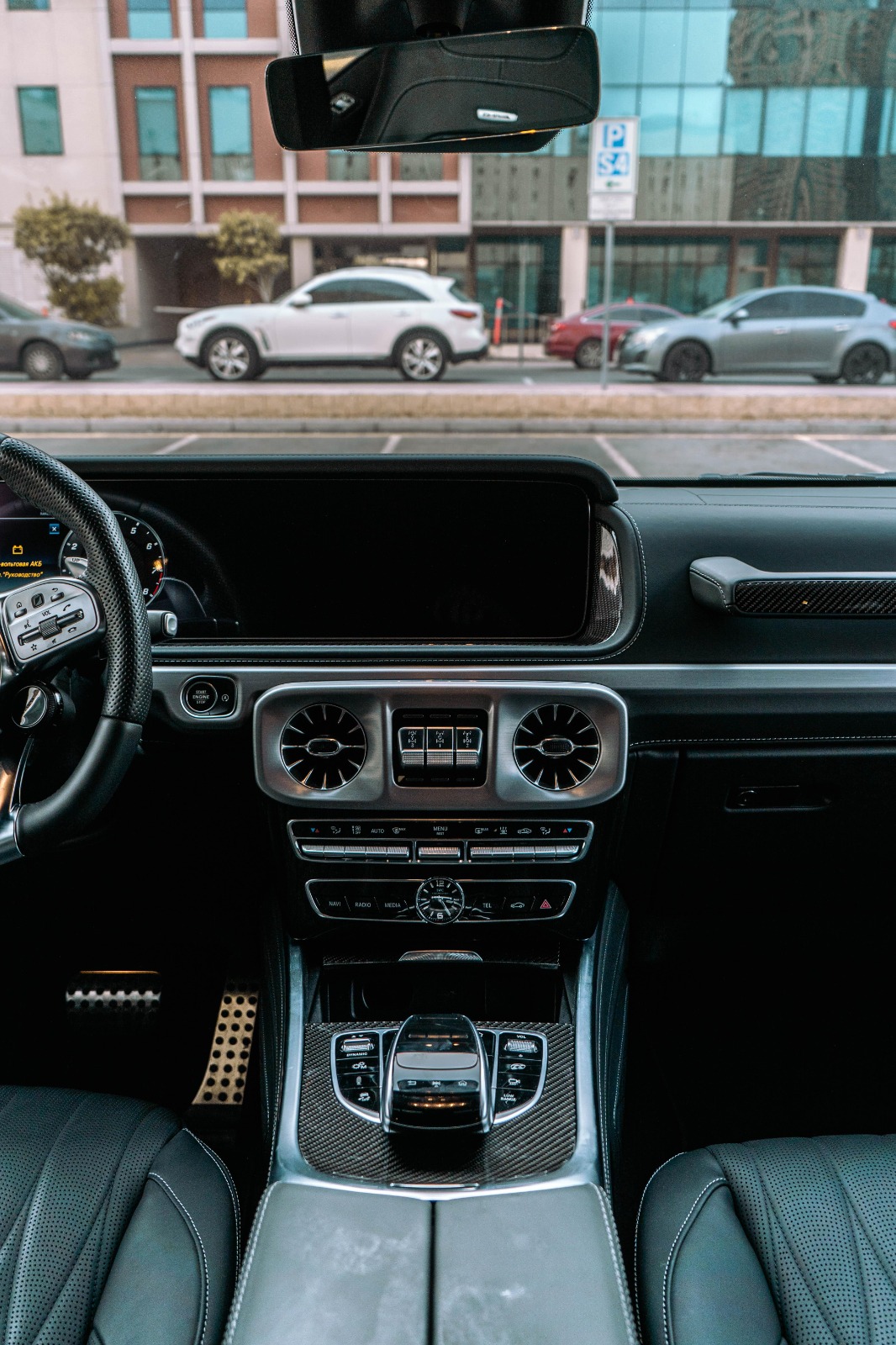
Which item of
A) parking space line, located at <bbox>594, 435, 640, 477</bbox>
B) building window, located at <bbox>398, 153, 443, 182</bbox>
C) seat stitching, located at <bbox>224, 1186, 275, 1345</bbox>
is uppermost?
building window, located at <bbox>398, 153, 443, 182</bbox>

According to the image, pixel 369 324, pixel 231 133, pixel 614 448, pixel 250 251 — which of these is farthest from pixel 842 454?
pixel 369 324

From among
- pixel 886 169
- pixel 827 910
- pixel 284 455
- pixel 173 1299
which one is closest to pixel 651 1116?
pixel 827 910

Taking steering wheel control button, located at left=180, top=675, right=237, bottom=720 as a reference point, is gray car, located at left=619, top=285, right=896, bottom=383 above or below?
above

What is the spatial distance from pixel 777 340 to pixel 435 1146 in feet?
23.4

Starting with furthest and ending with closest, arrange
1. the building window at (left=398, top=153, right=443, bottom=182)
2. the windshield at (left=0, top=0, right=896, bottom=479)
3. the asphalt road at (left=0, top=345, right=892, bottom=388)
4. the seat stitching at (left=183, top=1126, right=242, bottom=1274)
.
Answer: the asphalt road at (left=0, top=345, right=892, bottom=388), the windshield at (left=0, top=0, right=896, bottom=479), the building window at (left=398, top=153, right=443, bottom=182), the seat stitching at (left=183, top=1126, right=242, bottom=1274)

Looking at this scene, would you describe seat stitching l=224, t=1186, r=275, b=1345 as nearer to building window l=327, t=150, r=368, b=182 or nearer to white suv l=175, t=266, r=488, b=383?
building window l=327, t=150, r=368, b=182

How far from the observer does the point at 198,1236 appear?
1.47 m

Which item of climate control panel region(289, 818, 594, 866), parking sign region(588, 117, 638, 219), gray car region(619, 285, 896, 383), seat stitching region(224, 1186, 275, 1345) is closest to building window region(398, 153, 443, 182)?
parking sign region(588, 117, 638, 219)

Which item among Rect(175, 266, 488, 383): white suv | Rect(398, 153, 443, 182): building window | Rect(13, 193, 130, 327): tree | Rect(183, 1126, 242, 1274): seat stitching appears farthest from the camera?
Rect(175, 266, 488, 383): white suv

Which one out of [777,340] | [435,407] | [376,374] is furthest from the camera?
[777,340]

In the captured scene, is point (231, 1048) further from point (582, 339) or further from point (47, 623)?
point (582, 339)

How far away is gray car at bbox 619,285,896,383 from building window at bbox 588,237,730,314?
0.58 feet

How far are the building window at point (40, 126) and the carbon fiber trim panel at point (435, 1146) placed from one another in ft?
7.64

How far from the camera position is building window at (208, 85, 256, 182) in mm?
2238
